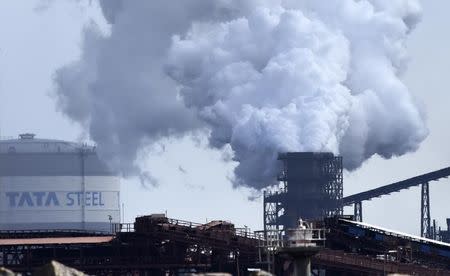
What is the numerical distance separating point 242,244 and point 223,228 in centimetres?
468

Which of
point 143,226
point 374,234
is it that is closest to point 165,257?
point 143,226

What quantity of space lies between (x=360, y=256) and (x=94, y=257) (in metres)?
21.1

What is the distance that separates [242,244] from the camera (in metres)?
142

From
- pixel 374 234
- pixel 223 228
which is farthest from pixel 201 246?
pixel 374 234

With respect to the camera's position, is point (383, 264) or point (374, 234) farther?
point (374, 234)

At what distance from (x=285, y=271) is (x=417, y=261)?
1984 centimetres

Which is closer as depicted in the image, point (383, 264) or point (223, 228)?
point (383, 264)

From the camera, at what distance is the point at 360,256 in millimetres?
138375

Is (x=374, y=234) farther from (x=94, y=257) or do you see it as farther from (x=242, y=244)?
(x=94, y=257)

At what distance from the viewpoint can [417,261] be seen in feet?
484

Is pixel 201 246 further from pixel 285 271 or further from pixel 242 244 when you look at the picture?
pixel 285 271

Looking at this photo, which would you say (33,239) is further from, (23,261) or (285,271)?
(285,271)

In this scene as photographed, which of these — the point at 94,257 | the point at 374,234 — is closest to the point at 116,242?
the point at 94,257

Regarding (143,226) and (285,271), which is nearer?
(285,271)
